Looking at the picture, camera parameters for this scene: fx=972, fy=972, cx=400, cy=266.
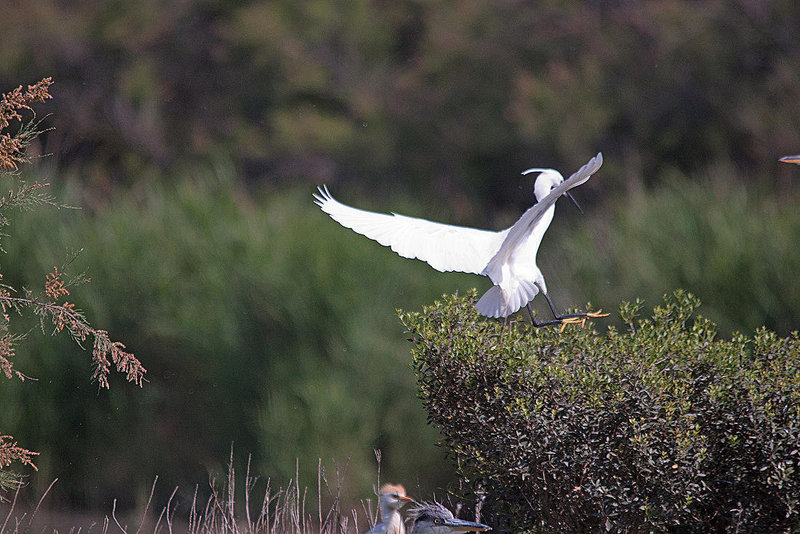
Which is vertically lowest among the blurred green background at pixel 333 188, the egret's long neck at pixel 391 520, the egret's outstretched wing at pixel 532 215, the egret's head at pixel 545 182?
the egret's long neck at pixel 391 520

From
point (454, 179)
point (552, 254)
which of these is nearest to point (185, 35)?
point (454, 179)

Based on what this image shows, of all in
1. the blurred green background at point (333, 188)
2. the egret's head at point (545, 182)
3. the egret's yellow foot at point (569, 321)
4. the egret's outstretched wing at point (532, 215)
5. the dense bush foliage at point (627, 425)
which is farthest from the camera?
the blurred green background at point (333, 188)

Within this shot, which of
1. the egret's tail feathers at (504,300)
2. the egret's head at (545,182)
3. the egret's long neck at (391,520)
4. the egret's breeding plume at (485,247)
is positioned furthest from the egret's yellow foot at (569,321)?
the egret's long neck at (391,520)

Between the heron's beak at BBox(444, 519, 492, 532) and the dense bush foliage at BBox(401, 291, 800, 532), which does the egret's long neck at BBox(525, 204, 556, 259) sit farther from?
the heron's beak at BBox(444, 519, 492, 532)

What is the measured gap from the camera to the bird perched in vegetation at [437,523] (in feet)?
10.5

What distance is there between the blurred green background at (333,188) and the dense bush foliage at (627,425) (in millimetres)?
1093

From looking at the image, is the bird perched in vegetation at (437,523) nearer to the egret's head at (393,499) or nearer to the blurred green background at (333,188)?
the egret's head at (393,499)

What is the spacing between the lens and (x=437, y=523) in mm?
3234

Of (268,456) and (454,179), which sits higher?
(454,179)

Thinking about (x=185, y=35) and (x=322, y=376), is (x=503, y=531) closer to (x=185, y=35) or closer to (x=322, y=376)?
(x=322, y=376)

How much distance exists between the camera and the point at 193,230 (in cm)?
711

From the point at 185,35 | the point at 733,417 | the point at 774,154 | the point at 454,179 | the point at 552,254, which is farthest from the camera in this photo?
the point at 185,35

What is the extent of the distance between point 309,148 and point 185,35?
2558 millimetres

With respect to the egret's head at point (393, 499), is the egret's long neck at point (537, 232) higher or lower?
higher
